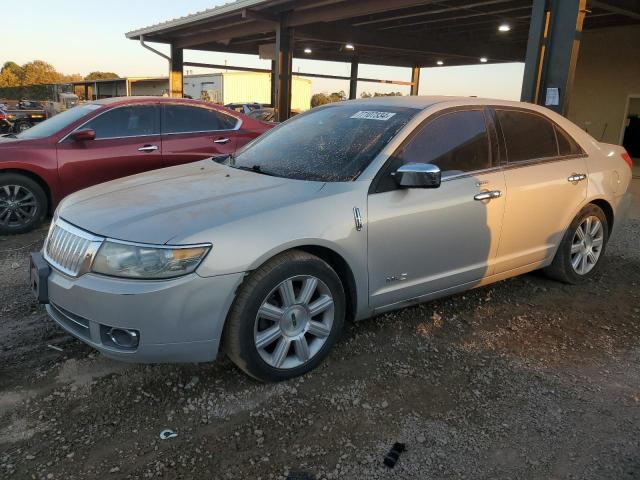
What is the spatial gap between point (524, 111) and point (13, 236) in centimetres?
549

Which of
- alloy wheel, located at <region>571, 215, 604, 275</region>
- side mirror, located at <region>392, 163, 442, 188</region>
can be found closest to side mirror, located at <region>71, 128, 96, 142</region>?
side mirror, located at <region>392, 163, 442, 188</region>

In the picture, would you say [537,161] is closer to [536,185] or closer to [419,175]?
[536,185]

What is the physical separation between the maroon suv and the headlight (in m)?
4.19

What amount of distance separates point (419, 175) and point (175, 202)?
142 cm

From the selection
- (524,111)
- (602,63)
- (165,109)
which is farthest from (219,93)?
(524,111)

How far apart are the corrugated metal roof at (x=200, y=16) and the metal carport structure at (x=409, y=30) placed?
0.08 ft

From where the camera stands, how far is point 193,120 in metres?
7.16

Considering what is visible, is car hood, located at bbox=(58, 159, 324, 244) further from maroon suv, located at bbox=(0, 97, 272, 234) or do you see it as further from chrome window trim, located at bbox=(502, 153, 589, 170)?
maroon suv, located at bbox=(0, 97, 272, 234)

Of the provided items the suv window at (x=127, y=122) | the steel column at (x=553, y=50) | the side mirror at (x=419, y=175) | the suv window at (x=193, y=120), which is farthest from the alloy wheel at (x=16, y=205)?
the steel column at (x=553, y=50)

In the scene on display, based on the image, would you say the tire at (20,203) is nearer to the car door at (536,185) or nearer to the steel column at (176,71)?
the car door at (536,185)

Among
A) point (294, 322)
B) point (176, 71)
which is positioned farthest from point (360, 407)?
point (176, 71)

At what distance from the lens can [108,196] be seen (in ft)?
11.1

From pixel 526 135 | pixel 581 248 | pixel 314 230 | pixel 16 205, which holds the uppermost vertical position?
pixel 526 135

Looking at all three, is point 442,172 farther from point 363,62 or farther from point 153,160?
point 363,62
